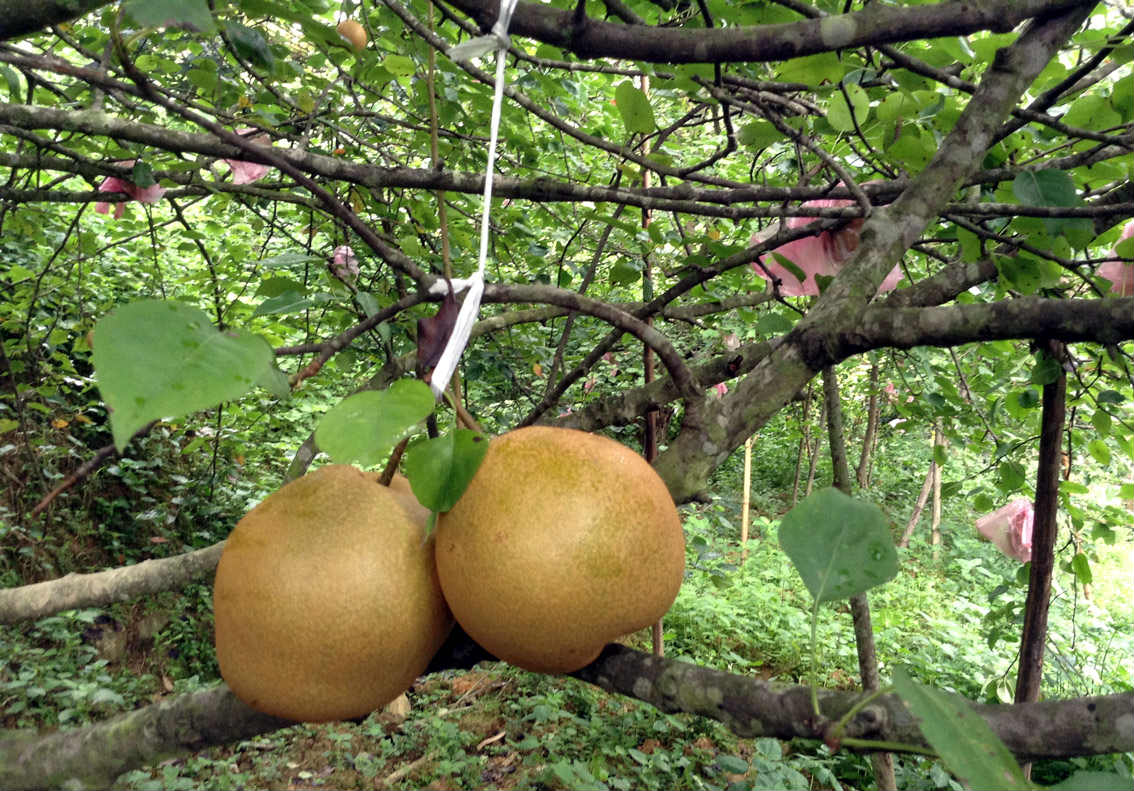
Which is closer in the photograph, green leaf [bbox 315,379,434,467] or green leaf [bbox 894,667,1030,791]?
green leaf [bbox 894,667,1030,791]

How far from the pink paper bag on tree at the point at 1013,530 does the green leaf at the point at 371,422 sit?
2.26 m

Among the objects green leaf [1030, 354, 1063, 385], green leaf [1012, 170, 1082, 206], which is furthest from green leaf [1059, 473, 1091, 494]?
green leaf [1012, 170, 1082, 206]

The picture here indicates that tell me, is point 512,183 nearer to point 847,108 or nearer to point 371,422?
point 847,108

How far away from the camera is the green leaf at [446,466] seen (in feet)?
2.10

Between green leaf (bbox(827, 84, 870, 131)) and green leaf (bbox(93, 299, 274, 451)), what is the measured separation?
1.00 metres

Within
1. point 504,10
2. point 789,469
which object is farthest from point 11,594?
point 789,469

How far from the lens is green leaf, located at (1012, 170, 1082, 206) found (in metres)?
1.03

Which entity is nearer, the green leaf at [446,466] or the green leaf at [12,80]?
the green leaf at [446,466]

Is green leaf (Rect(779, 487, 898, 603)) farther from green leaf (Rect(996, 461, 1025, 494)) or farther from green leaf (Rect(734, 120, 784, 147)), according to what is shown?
green leaf (Rect(996, 461, 1025, 494))

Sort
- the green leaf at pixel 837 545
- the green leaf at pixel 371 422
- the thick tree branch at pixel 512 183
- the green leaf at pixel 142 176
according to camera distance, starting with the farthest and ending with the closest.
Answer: the green leaf at pixel 142 176 → the thick tree branch at pixel 512 183 → the green leaf at pixel 837 545 → the green leaf at pixel 371 422

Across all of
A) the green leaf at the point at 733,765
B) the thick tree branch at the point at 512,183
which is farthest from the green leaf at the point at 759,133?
the green leaf at the point at 733,765

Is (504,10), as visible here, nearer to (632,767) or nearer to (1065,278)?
(1065,278)

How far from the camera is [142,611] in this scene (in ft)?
12.7

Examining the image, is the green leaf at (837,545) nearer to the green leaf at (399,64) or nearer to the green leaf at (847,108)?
the green leaf at (847,108)
